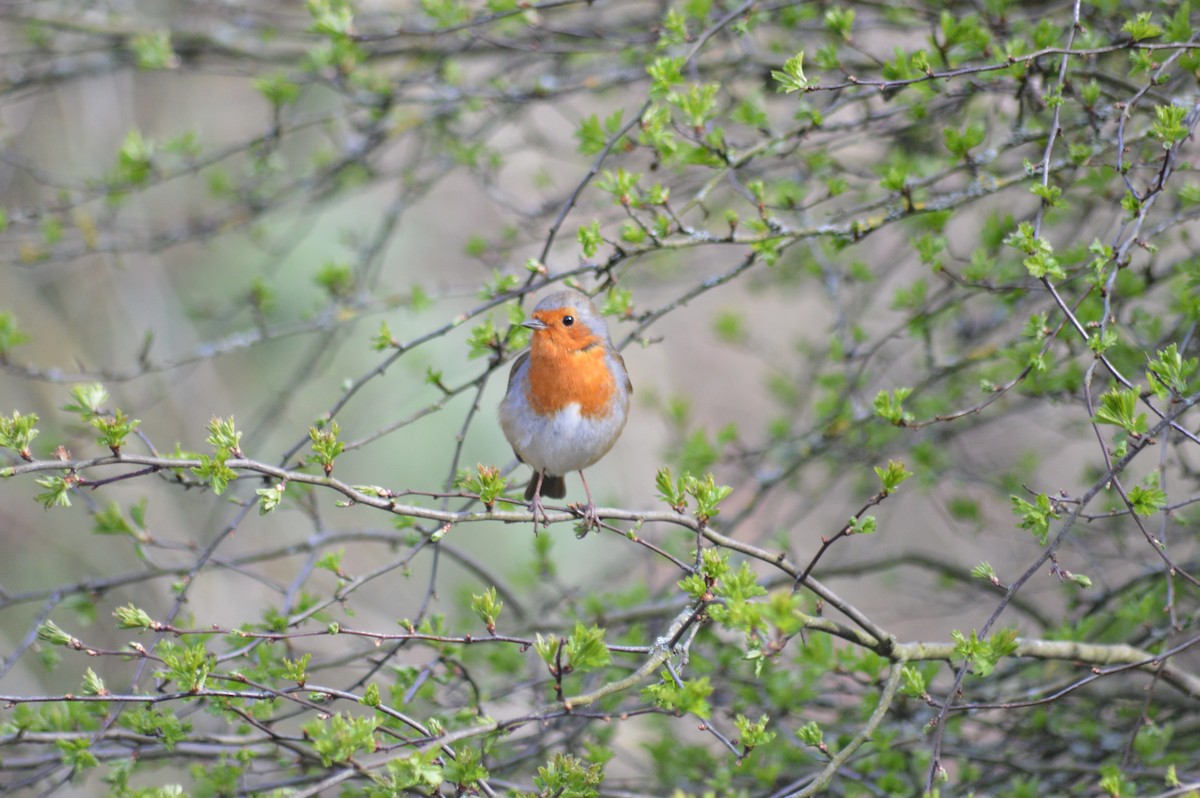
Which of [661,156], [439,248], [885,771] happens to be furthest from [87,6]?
[439,248]

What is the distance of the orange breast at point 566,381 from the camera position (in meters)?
4.04

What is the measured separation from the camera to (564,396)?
4035 millimetres

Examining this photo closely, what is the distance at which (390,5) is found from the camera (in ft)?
22.8

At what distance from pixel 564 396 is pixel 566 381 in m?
0.06

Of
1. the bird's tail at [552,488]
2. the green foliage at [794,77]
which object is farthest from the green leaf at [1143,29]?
the bird's tail at [552,488]

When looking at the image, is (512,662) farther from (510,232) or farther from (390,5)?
(390,5)

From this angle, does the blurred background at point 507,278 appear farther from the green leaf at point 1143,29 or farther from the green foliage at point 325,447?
the green foliage at point 325,447

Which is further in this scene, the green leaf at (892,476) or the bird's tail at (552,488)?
the bird's tail at (552,488)

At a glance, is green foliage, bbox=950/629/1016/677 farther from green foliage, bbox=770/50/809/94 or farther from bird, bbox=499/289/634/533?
bird, bbox=499/289/634/533

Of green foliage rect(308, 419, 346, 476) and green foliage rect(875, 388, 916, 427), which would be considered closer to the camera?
green foliage rect(308, 419, 346, 476)

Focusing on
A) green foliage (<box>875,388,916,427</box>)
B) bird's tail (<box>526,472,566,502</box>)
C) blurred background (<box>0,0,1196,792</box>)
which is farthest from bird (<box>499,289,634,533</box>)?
green foliage (<box>875,388,916,427</box>)

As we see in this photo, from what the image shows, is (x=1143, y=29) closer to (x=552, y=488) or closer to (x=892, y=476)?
(x=892, y=476)

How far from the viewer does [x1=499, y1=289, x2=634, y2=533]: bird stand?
4.03 meters

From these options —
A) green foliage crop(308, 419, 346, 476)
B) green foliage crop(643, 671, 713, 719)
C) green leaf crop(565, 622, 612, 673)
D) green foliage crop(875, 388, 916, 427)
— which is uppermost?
green foliage crop(875, 388, 916, 427)
